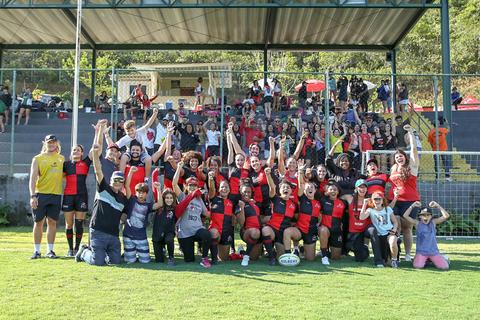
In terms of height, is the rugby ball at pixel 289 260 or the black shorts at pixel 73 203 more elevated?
the black shorts at pixel 73 203

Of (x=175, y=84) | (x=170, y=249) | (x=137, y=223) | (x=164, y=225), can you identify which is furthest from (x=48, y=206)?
(x=175, y=84)

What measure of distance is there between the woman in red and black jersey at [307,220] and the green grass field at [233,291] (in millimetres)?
405

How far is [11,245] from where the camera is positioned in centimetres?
908

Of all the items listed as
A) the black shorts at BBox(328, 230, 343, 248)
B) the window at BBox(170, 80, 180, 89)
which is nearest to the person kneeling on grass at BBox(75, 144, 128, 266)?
the black shorts at BBox(328, 230, 343, 248)

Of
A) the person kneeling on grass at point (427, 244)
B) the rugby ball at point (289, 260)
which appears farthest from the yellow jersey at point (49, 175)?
the person kneeling on grass at point (427, 244)

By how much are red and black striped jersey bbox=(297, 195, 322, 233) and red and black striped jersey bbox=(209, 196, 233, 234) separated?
3.76ft

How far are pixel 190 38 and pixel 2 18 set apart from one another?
700 cm

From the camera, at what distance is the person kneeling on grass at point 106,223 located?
7.44m

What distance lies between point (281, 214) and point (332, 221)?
896 millimetres

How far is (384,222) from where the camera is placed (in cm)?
793

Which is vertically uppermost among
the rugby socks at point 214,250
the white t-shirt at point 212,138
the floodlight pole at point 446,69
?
the floodlight pole at point 446,69

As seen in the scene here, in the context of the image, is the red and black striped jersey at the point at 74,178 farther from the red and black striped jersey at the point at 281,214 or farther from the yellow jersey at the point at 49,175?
the red and black striped jersey at the point at 281,214

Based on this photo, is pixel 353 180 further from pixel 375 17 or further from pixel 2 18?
pixel 2 18

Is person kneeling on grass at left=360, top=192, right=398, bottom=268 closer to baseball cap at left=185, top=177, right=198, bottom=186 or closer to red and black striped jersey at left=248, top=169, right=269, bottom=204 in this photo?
red and black striped jersey at left=248, top=169, right=269, bottom=204
